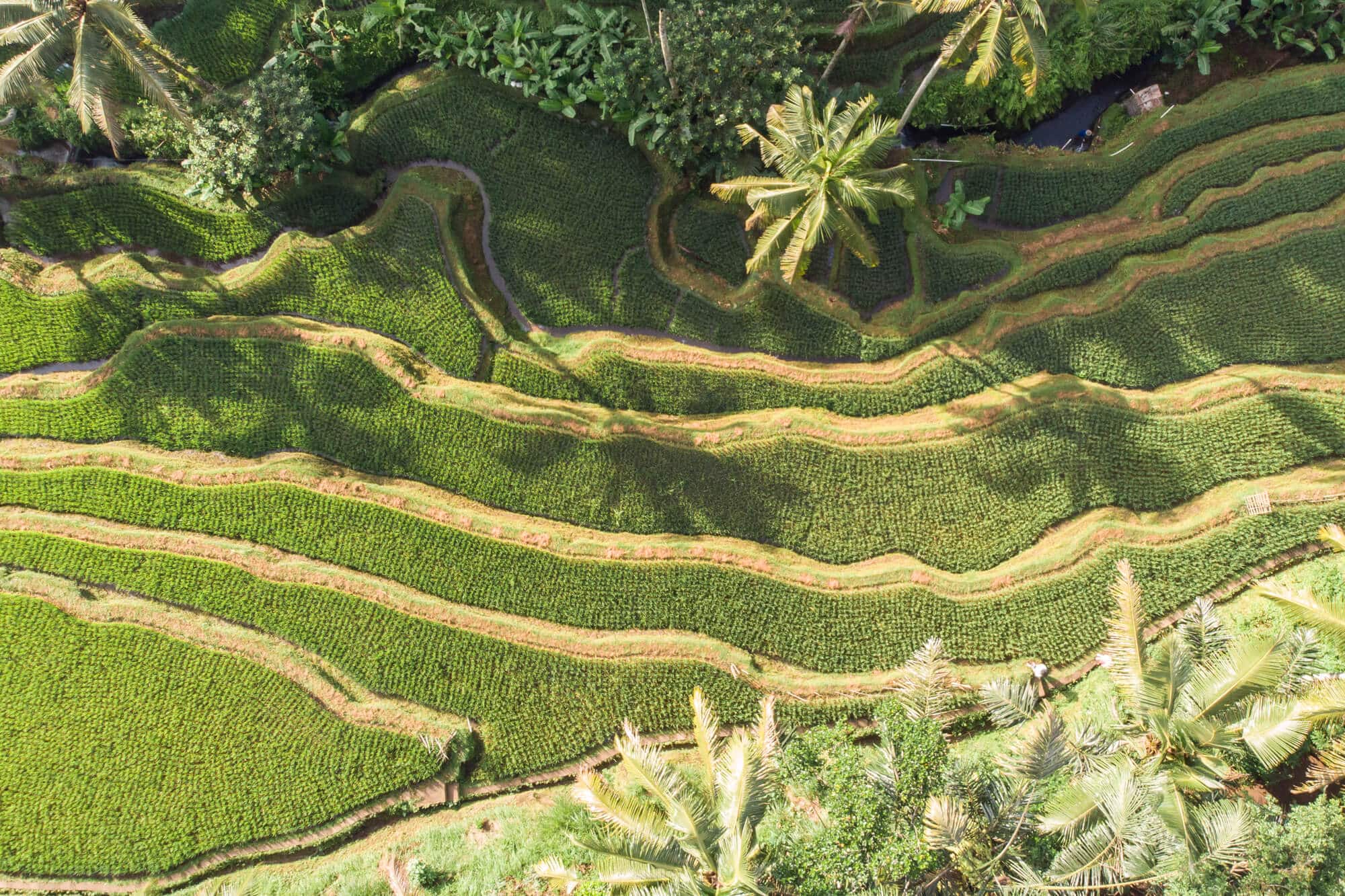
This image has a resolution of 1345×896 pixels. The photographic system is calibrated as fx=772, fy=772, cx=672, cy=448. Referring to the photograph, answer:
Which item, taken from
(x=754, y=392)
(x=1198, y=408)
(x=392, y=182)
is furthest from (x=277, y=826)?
(x=1198, y=408)

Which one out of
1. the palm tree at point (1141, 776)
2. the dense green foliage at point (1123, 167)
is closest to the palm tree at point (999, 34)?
the dense green foliage at point (1123, 167)

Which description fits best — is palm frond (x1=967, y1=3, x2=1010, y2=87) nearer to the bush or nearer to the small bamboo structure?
the small bamboo structure

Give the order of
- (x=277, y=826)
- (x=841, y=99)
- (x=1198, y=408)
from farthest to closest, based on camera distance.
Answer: (x=841, y=99) → (x=1198, y=408) → (x=277, y=826)

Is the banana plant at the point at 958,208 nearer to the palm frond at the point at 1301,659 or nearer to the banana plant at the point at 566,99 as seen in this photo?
the banana plant at the point at 566,99

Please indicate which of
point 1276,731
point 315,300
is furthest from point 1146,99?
point 315,300

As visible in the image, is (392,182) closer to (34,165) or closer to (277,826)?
(34,165)
